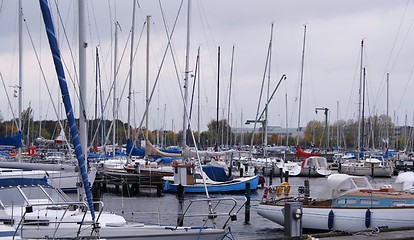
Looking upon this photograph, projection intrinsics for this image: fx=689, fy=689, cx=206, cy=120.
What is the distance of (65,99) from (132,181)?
35366 mm

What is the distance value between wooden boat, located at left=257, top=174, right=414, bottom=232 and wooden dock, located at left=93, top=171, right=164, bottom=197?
2096cm

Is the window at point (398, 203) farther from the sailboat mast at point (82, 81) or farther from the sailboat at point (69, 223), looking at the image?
the sailboat mast at point (82, 81)

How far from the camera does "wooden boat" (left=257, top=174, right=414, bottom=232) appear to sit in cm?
2897

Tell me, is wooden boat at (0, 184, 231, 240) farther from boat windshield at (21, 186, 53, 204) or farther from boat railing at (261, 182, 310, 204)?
boat railing at (261, 182, 310, 204)

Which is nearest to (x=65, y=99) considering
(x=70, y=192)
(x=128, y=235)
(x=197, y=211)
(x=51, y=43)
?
(x=51, y=43)

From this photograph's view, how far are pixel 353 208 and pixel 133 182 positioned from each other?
82.5 feet

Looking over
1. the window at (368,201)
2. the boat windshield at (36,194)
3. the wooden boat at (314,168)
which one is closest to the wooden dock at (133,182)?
the window at (368,201)

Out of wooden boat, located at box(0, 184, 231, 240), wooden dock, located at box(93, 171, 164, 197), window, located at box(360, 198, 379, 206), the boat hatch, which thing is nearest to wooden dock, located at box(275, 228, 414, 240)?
wooden boat, located at box(0, 184, 231, 240)

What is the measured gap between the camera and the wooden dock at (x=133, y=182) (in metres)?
51.7

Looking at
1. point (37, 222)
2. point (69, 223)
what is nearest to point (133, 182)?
point (69, 223)

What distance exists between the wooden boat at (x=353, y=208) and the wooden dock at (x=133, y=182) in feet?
68.8

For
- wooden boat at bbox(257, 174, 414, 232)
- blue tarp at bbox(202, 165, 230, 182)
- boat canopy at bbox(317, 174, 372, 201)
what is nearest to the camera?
wooden boat at bbox(257, 174, 414, 232)

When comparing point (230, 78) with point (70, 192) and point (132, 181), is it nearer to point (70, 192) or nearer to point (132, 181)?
point (132, 181)

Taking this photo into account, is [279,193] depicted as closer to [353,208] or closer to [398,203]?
[353,208]
